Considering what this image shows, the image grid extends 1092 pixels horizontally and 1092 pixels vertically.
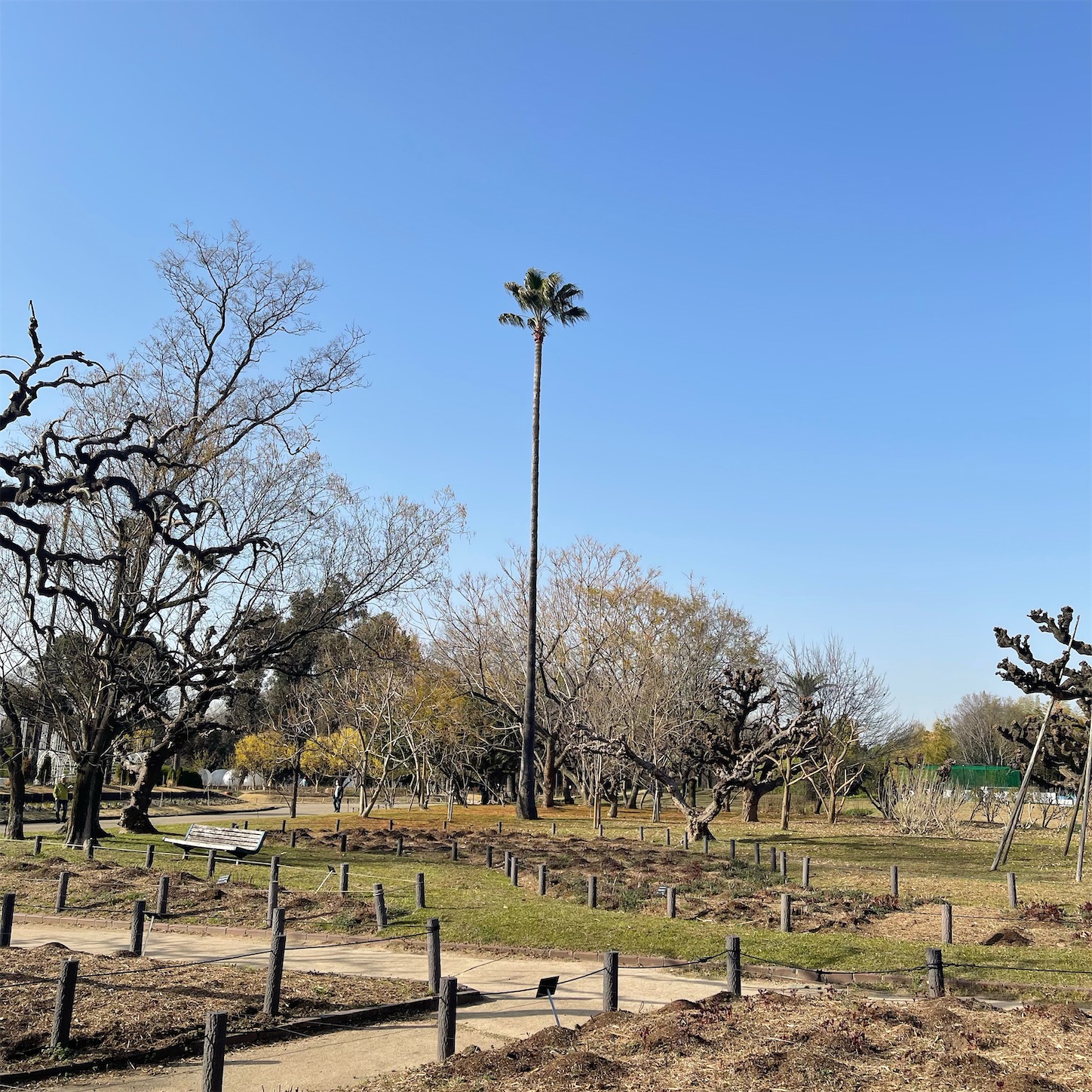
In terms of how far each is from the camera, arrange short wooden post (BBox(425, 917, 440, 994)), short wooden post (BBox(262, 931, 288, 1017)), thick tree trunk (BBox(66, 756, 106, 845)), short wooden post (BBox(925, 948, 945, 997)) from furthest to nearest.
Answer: thick tree trunk (BBox(66, 756, 106, 845)) < short wooden post (BBox(425, 917, 440, 994)) < short wooden post (BBox(925, 948, 945, 997)) < short wooden post (BBox(262, 931, 288, 1017))

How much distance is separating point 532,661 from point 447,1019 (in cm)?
3153

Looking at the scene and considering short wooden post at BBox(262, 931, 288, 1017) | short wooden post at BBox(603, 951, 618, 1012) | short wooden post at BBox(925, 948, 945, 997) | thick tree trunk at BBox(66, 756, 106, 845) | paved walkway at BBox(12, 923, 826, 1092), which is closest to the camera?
paved walkway at BBox(12, 923, 826, 1092)

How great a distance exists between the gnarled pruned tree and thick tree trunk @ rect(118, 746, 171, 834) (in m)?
12.2

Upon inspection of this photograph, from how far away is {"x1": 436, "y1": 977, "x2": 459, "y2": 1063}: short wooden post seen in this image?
8117 millimetres

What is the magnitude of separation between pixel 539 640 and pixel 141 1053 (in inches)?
1564

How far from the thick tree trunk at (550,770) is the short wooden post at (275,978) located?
122 ft

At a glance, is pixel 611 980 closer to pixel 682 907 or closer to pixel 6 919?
pixel 682 907

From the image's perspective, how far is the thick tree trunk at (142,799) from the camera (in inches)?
1061

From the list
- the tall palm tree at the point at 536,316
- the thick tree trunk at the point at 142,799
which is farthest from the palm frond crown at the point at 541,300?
the thick tree trunk at the point at 142,799

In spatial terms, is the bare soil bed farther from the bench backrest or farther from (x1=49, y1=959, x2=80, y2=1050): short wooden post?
the bench backrest

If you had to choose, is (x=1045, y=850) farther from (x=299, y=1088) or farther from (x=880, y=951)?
(x=299, y=1088)

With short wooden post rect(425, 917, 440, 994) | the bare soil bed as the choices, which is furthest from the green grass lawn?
the bare soil bed

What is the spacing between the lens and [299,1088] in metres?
7.56

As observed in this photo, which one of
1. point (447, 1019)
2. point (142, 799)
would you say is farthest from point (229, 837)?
point (447, 1019)
